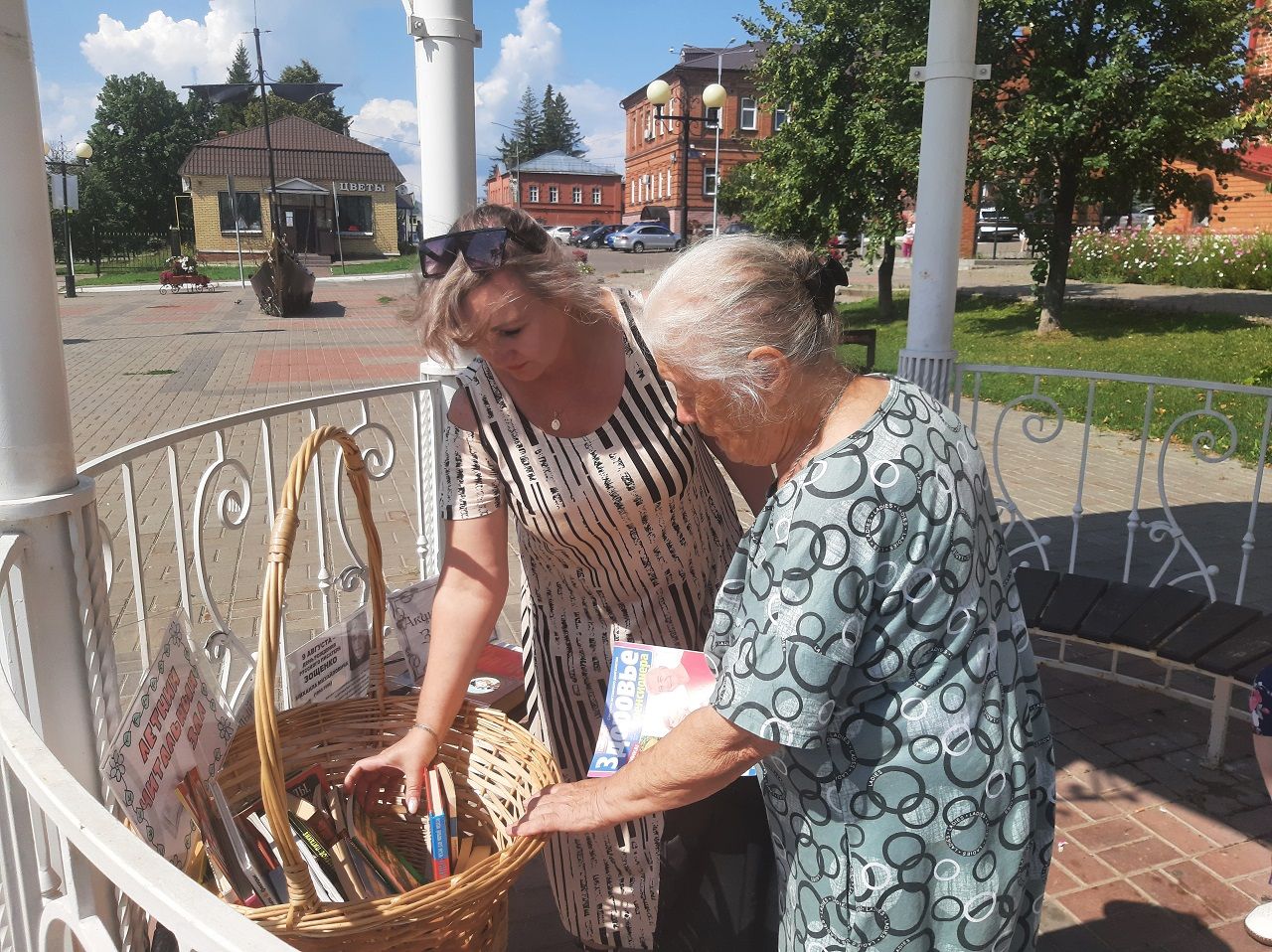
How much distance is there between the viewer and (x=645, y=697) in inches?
63.4

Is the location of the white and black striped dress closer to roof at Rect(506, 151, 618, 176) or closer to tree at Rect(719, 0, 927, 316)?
tree at Rect(719, 0, 927, 316)

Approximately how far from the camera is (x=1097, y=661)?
3.98 m

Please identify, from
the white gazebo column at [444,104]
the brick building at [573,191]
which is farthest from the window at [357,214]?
the white gazebo column at [444,104]

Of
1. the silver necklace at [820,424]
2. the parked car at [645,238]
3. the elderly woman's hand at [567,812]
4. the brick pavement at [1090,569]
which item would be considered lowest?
the brick pavement at [1090,569]

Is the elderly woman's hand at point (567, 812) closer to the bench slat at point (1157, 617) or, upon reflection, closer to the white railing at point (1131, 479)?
the bench slat at point (1157, 617)

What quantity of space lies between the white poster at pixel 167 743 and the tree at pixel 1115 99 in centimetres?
1301

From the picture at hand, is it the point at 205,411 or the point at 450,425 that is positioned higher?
the point at 450,425

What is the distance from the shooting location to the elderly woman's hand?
142cm

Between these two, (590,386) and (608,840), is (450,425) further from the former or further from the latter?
(608,840)

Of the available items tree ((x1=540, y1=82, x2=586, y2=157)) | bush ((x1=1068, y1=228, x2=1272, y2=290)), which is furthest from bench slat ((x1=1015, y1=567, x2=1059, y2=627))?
tree ((x1=540, y1=82, x2=586, y2=157))

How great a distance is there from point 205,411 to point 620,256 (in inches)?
1297

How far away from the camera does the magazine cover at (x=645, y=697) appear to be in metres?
1.55

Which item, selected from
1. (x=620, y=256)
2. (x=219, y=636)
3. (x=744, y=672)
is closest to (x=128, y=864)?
(x=744, y=672)

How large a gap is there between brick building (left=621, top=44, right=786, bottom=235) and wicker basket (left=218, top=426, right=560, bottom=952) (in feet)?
149
